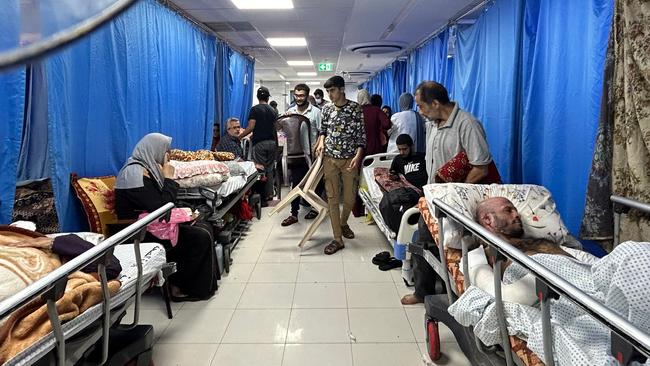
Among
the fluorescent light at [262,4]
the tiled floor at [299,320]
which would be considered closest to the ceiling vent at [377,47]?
the fluorescent light at [262,4]

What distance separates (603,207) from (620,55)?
0.71m

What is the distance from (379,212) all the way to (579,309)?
7.43 feet

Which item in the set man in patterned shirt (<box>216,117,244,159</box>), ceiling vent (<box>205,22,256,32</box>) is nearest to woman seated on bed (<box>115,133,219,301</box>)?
man in patterned shirt (<box>216,117,244,159</box>)

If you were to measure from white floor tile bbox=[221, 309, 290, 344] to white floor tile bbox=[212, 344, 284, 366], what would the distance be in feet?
0.16

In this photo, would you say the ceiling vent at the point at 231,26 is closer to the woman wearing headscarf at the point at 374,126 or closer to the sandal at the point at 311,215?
the woman wearing headscarf at the point at 374,126

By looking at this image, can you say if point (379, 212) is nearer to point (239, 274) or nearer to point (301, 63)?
point (239, 274)

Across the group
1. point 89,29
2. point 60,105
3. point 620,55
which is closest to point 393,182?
point 620,55

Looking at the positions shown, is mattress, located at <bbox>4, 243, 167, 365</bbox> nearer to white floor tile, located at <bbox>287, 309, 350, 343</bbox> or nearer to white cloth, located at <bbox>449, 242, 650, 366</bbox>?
white floor tile, located at <bbox>287, 309, 350, 343</bbox>

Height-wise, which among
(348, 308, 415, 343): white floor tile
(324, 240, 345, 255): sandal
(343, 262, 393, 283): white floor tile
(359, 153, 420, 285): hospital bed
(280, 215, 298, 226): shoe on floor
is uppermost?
(359, 153, 420, 285): hospital bed

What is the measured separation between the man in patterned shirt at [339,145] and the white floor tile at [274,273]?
18.0 inches

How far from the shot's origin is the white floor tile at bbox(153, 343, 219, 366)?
2.01 metres

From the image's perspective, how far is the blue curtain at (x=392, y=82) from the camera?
27.0ft

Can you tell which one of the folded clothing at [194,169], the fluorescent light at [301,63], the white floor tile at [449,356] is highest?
the fluorescent light at [301,63]

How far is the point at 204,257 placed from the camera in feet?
8.58
